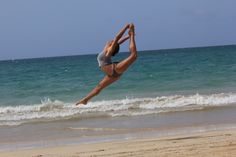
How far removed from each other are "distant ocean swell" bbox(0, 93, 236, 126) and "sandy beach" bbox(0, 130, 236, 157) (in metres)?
5.93

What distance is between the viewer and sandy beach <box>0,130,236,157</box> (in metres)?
9.79

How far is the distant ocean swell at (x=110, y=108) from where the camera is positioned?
18.4m

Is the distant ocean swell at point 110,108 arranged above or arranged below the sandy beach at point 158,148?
above

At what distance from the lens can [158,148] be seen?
1043cm

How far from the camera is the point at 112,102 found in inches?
896

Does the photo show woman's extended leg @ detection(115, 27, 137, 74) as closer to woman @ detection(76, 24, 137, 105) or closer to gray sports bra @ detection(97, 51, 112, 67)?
woman @ detection(76, 24, 137, 105)

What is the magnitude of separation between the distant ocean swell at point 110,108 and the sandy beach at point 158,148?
19.5ft

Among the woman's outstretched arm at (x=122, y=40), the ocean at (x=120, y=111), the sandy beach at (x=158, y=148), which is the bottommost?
the sandy beach at (x=158, y=148)

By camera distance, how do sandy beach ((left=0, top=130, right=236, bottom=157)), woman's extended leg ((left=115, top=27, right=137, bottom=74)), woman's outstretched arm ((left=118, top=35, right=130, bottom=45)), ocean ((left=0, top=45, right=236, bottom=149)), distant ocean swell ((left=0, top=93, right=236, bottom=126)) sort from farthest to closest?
distant ocean swell ((left=0, top=93, right=236, bottom=126)), ocean ((left=0, top=45, right=236, bottom=149)), sandy beach ((left=0, top=130, right=236, bottom=157)), woman's outstretched arm ((left=118, top=35, right=130, bottom=45)), woman's extended leg ((left=115, top=27, right=137, bottom=74))

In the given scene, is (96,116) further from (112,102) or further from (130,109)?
(112,102)

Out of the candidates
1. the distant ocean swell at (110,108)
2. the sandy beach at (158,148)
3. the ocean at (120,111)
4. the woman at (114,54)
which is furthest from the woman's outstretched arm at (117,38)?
the distant ocean swell at (110,108)

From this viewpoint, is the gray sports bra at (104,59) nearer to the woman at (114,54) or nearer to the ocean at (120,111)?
the woman at (114,54)

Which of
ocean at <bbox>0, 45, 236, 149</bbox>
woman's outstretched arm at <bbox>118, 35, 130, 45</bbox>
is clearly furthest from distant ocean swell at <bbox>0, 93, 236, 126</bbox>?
woman's outstretched arm at <bbox>118, 35, 130, 45</bbox>

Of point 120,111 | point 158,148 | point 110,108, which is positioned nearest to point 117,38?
point 158,148
